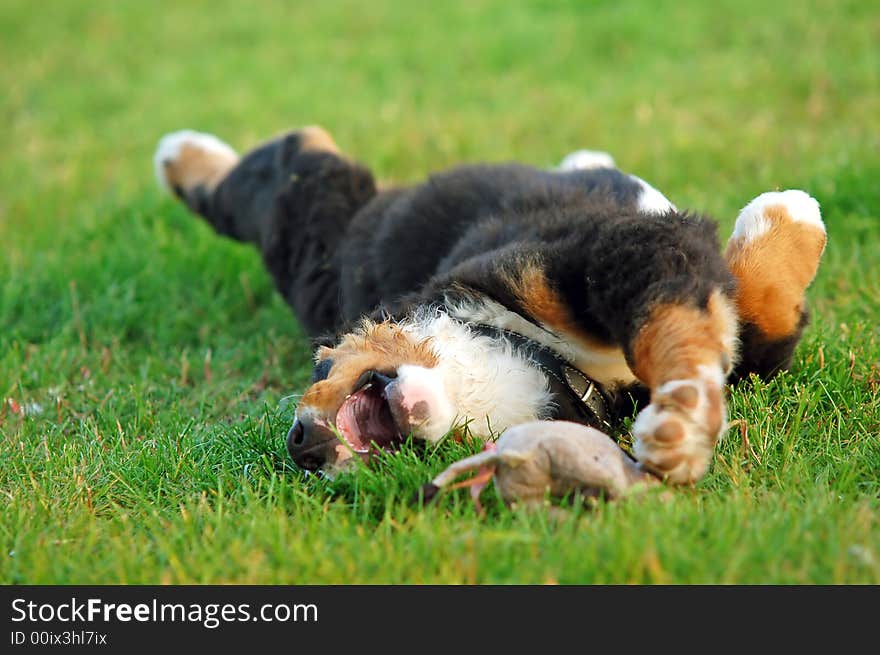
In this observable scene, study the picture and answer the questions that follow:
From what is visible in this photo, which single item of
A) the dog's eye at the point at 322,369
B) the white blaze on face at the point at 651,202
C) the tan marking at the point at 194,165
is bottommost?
the dog's eye at the point at 322,369

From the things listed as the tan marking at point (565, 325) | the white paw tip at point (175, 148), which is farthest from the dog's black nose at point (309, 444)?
Answer: the white paw tip at point (175, 148)

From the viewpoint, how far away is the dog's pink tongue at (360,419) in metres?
3.10

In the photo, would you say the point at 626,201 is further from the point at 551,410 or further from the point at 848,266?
the point at 848,266

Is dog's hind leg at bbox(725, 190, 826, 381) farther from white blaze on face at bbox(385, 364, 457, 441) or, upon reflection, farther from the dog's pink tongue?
the dog's pink tongue

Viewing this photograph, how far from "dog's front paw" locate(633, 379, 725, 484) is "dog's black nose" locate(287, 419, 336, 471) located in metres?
0.92

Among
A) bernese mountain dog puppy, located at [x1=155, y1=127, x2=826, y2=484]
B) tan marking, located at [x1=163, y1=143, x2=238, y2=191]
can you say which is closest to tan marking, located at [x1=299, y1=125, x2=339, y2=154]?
tan marking, located at [x1=163, y1=143, x2=238, y2=191]

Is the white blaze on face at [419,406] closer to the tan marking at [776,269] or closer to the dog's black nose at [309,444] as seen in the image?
the dog's black nose at [309,444]

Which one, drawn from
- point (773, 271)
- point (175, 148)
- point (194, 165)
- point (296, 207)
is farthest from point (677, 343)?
point (175, 148)

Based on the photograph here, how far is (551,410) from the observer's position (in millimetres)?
3254

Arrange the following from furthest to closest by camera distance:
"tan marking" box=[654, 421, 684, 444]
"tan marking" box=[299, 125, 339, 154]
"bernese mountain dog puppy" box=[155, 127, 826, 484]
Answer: "tan marking" box=[299, 125, 339, 154]
"bernese mountain dog puppy" box=[155, 127, 826, 484]
"tan marking" box=[654, 421, 684, 444]

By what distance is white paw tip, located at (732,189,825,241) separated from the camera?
138 inches

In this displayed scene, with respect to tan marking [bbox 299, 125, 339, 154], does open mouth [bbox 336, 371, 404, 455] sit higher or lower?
lower

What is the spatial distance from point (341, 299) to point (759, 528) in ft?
8.16
